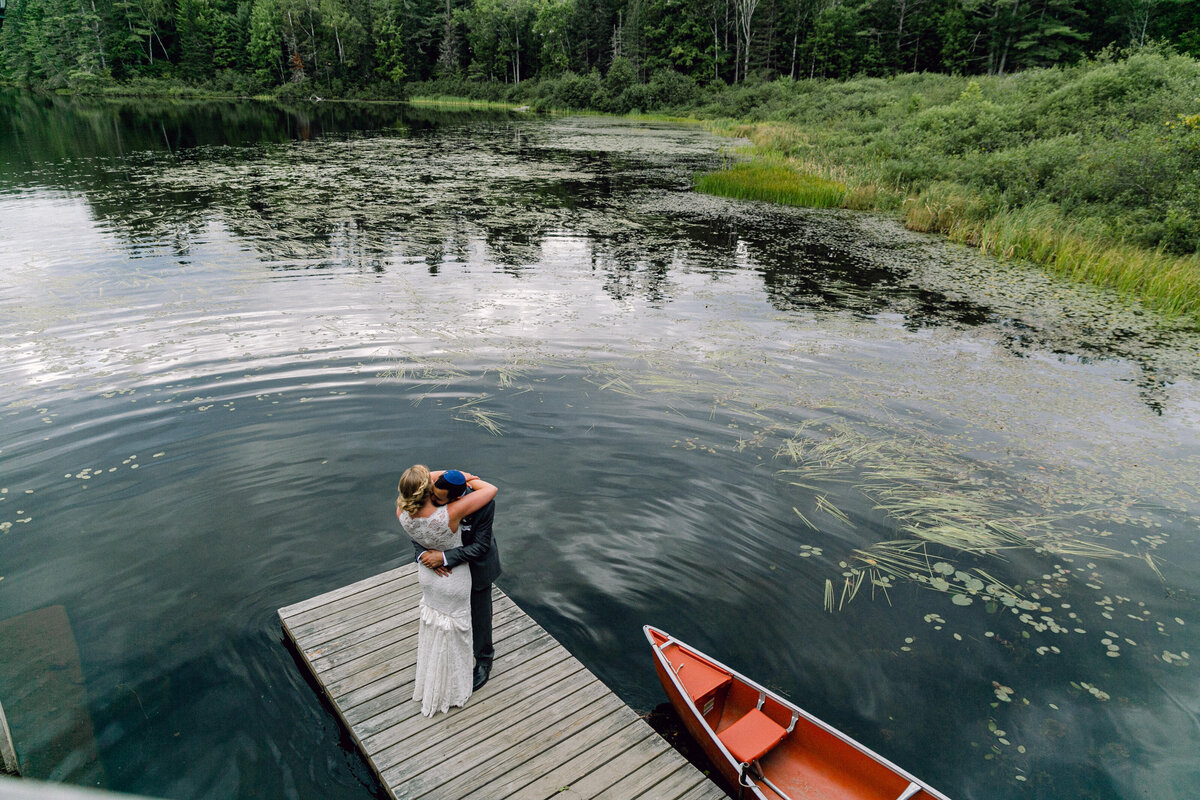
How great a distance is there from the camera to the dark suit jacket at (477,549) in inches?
193

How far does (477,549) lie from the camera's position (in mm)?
4949

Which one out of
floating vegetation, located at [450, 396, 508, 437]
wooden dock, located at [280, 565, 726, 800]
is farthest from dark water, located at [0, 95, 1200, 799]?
wooden dock, located at [280, 565, 726, 800]

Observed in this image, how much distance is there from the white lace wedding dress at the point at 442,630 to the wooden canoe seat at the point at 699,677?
72.6 inches

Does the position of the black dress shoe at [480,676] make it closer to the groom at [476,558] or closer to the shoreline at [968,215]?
the groom at [476,558]

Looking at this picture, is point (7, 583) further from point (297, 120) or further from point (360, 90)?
point (360, 90)

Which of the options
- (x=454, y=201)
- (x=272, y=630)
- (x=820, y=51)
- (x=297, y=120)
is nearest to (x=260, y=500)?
(x=272, y=630)

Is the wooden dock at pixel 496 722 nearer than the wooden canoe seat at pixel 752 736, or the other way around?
the wooden dock at pixel 496 722

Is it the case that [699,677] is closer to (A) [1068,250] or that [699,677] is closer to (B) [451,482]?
(B) [451,482]

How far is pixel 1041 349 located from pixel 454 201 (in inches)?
838

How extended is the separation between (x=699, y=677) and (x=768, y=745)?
78 centimetres

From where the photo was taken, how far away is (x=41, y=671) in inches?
222

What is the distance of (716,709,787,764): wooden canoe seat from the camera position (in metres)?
4.82

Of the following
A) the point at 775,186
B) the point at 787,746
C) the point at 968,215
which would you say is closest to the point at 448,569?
the point at 787,746

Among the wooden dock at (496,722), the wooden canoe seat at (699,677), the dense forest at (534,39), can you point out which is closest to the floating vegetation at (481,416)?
the wooden dock at (496,722)
